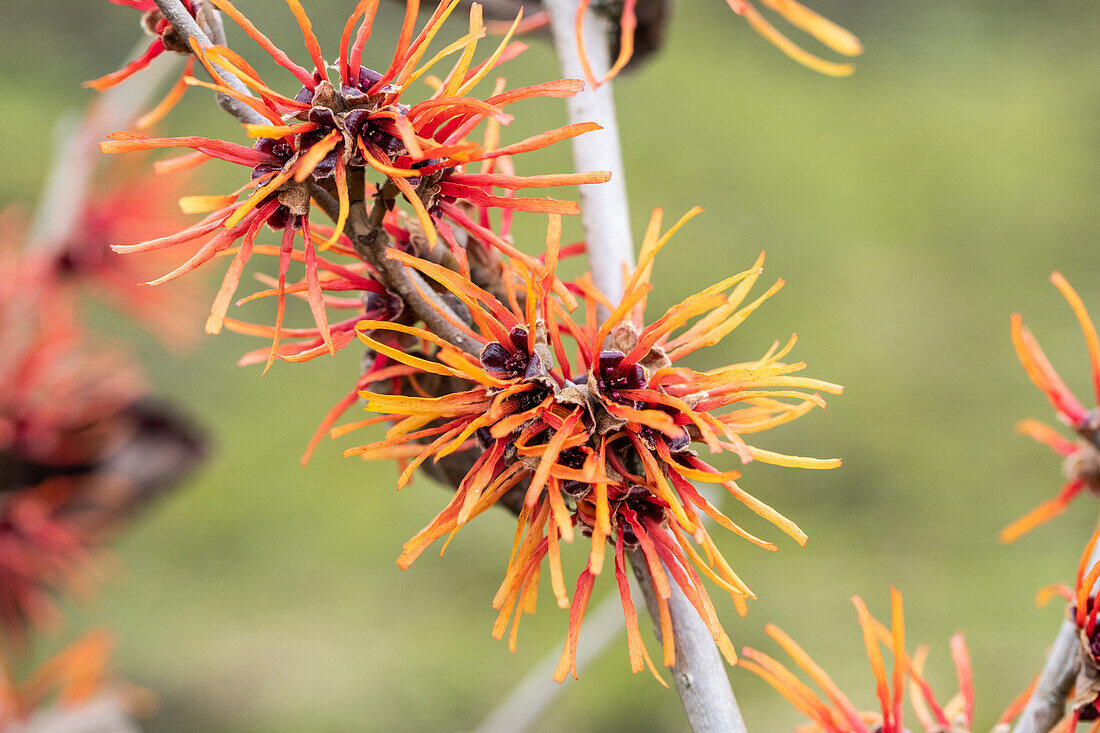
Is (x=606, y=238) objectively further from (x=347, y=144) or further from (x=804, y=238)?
(x=804, y=238)

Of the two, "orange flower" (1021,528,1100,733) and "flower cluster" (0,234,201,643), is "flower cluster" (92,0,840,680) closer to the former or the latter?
"orange flower" (1021,528,1100,733)

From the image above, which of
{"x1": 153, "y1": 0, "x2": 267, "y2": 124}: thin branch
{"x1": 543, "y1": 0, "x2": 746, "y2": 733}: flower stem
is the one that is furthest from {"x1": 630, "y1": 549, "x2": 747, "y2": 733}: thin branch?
{"x1": 153, "y1": 0, "x2": 267, "y2": 124}: thin branch

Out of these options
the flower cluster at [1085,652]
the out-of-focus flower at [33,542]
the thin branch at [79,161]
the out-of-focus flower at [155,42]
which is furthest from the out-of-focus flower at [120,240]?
the flower cluster at [1085,652]

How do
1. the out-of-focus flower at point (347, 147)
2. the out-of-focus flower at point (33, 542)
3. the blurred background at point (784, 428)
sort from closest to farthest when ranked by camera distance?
the out-of-focus flower at point (347, 147) < the out-of-focus flower at point (33, 542) < the blurred background at point (784, 428)

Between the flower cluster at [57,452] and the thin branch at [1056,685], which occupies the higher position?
the thin branch at [1056,685]

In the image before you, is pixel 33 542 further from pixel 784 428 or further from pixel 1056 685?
pixel 784 428

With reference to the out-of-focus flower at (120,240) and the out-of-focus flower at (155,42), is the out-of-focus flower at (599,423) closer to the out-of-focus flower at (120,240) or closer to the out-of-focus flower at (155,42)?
the out-of-focus flower at (155,42)

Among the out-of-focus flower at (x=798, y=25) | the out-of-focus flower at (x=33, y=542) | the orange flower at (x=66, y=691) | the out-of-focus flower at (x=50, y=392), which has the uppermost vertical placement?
the out-of-focus flower at (x=798, y=25)
